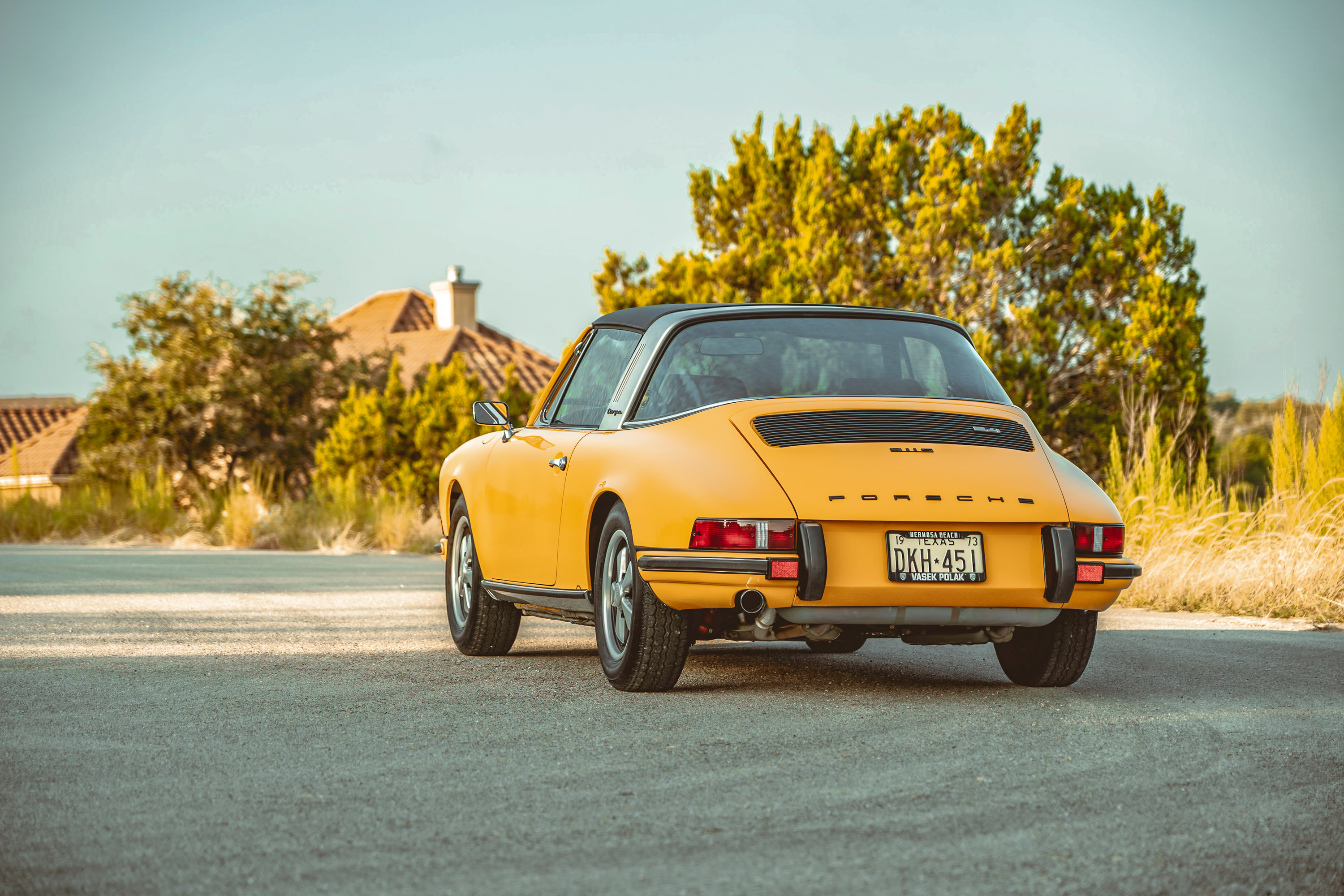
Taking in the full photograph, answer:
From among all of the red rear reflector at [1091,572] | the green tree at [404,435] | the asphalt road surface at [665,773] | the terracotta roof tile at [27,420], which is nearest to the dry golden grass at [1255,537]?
the asphalt road surface at [665,773]

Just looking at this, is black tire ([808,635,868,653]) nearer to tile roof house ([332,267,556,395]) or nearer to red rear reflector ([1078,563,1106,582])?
red rear reflector ([1078,563,1106,582])

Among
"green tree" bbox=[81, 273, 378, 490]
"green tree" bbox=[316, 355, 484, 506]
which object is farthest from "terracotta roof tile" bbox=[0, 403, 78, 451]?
"green tree" bbox=[316, 355, 484, 506]

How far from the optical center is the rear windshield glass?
21.8 ft

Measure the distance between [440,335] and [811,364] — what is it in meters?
46.8

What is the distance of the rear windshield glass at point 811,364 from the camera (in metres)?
6.63

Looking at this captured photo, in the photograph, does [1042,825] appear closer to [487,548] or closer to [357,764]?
[357,764]

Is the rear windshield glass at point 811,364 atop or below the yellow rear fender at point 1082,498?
atop

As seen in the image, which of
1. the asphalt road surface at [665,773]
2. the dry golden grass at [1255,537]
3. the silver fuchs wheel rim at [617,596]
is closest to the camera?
the asphalt road surface at [665,773]

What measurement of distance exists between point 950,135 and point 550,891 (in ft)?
71.8

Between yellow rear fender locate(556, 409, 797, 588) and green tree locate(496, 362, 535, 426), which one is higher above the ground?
green tree locate(496, 362, 535, 426)

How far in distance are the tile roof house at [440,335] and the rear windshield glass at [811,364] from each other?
37.6 meters

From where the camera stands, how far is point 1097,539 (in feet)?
20.2

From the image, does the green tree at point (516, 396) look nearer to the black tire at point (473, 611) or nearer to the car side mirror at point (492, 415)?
the black tire at point (473, 611)

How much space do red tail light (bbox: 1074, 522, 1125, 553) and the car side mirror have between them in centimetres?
313
